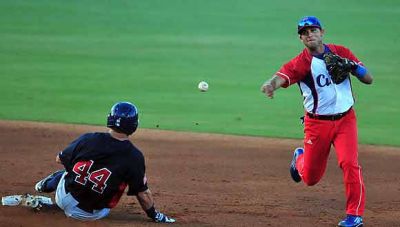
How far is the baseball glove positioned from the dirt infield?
4.42 feet

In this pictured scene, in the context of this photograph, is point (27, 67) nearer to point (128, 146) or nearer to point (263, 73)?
point (263, 73)

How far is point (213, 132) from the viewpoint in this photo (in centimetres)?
1199

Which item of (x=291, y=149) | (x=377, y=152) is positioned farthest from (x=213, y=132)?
(x=377, y=152)

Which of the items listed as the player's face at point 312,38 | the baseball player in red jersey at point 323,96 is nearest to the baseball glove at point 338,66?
the baseball player in red jersey at point 323,96

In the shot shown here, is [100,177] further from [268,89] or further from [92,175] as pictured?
[268,89]

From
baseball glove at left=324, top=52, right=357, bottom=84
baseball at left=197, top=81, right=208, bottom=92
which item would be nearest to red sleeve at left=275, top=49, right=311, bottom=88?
baseball glove at left=324, top=52, right=357, bottom=84

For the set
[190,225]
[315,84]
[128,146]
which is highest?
[315,84]

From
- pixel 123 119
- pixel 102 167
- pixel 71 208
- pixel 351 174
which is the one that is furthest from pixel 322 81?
pixel 71 208

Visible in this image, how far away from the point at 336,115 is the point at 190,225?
164cm

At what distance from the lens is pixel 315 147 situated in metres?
7.71

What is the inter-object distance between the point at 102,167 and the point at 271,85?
167 cm

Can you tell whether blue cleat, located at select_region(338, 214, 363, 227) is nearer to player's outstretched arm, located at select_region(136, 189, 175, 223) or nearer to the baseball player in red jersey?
the baseball player in red jersey

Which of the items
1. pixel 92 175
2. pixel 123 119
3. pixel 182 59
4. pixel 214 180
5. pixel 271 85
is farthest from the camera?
pixel 182 59

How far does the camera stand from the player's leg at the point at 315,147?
762cm
